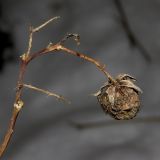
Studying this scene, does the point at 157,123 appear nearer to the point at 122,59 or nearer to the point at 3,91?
the point at 122,59

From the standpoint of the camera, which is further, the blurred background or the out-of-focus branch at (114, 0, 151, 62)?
the out-of-focus branch at (114, 0, 151, 62)

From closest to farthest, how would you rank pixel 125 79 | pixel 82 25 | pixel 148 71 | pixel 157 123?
pixel 125 79 → pixel 157 123 → pixel 148 71 → pixel 82 25

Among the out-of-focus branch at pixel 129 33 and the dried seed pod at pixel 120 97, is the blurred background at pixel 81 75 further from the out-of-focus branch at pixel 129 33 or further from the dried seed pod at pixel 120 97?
the dried seed pod at pixel 120 97

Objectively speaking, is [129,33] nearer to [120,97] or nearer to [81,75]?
[81,75]

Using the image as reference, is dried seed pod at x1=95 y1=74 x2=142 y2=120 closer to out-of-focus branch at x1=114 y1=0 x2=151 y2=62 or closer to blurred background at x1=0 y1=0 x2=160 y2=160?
blurred background at x1=0 y1=0 x2=160 y2=160

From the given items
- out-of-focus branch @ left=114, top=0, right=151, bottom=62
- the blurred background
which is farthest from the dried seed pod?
out-of-focus branch @ left=114, top=0, right=151, bottom=62

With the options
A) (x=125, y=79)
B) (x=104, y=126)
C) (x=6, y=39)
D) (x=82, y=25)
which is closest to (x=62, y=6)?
(x=82, y=25)

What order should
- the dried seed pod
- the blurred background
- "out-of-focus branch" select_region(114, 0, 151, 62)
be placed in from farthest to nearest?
1. "out-of-focus branch" select_region(114, 0, 151, 62)
2. the blurred background
3. the dried seed pod

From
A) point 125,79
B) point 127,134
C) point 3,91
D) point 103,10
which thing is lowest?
point 125,79
